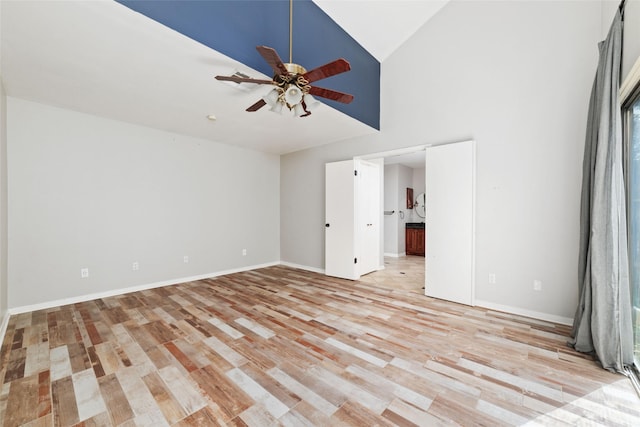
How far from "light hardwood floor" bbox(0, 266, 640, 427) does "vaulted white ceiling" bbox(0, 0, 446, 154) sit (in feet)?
8.54

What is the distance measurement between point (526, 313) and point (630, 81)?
2470 millimetres

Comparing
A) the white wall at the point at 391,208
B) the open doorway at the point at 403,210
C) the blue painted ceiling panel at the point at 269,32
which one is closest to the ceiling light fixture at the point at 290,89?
the blue painted ceiling panel at the point at 269,32

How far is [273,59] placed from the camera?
1965 mm

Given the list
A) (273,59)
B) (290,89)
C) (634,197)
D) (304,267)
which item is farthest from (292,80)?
(304,267)

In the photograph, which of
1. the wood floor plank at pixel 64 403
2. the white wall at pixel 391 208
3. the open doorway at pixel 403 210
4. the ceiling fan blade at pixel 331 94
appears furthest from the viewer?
the white wall at pixel 391 208

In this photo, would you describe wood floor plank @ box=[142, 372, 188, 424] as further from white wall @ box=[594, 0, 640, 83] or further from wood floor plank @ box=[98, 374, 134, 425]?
white wall @ box=[594, 0, 640, 83]

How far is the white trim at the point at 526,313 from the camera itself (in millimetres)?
2871

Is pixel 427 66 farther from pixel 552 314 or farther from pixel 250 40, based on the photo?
pixel 552 314

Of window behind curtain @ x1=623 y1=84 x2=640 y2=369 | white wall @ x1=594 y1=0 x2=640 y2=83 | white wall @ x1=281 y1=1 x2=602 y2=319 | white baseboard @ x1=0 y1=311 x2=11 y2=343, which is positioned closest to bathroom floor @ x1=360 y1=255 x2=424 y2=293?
white wall @ x1=281 y1=1 x2=602 y2=319

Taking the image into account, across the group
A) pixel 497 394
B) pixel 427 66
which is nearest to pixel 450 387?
pixel 497 394

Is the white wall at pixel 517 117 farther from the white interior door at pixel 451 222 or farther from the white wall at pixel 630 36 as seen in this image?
the white wall at pixel 630 36

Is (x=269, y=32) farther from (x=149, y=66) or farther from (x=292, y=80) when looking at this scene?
(x=149, y=66)

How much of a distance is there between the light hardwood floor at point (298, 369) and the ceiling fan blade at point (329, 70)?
235 centimetres

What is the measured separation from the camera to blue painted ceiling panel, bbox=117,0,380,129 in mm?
2041
